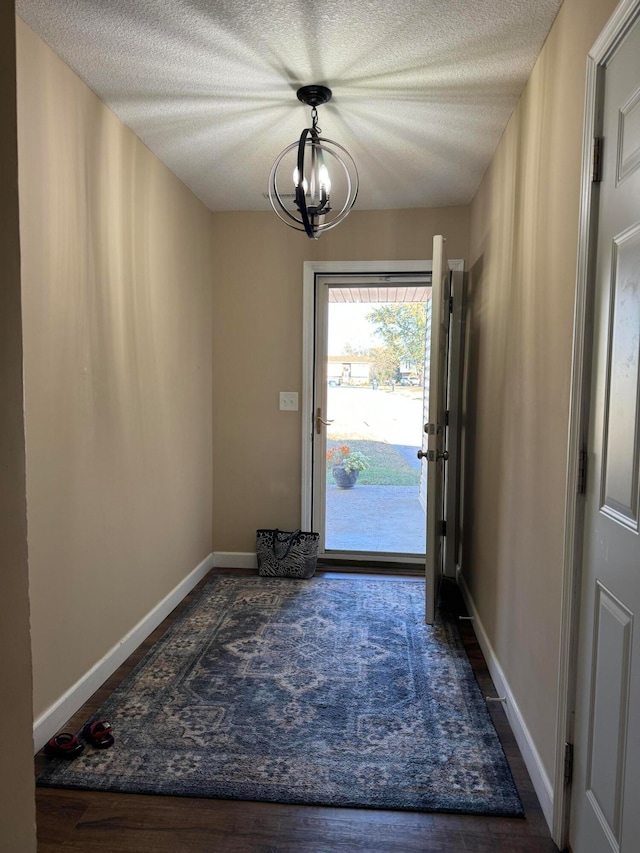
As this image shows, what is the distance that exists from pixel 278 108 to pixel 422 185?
1183 mm

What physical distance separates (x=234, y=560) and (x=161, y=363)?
1.64 m

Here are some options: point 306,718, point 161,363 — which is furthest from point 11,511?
point 161,363

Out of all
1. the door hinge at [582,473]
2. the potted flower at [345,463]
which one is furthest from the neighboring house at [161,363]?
the potted flower at [345,463]

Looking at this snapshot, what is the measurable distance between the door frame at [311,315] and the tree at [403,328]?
10.1 inches

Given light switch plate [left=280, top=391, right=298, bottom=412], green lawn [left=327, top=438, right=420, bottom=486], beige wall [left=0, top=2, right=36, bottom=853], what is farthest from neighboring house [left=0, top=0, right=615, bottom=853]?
green lawn [left=327, top=438, right=420, bottom=486]

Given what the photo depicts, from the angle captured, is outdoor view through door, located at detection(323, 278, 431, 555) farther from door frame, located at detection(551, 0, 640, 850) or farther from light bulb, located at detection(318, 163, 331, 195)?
door frame, located at detection(551, 0, 640, 850)

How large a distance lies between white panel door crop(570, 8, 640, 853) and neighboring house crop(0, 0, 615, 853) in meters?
0.20

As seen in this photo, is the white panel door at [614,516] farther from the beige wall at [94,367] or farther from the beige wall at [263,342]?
the beige wall at [263,342]

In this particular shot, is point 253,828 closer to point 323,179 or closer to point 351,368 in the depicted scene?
point 323,179

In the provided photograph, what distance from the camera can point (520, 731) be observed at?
202 centimetres

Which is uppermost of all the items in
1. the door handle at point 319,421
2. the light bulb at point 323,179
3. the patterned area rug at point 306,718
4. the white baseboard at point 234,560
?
the light bulb at point 323,179

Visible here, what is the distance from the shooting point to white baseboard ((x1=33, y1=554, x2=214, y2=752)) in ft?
6.60

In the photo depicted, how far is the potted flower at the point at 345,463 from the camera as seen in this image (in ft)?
13.5

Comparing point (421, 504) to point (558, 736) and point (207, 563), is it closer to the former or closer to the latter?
point (207, 563)
